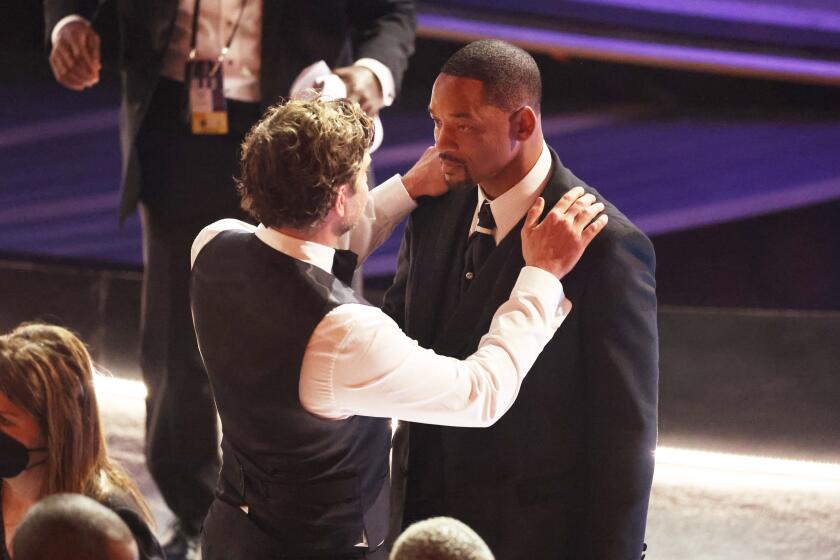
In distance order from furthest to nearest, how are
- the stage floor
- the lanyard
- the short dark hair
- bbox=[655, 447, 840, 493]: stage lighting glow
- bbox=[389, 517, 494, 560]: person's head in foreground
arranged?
bbox=[655, 447, 840, 493]: stage lighting glow, the stage floor, the lanyard, the short dark hair, bbox=[389, 517, 494, 560]: person's head in foreground

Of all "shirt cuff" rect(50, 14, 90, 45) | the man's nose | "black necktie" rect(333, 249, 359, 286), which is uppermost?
"shirt cuff" rect(50, 14, 90, 45)

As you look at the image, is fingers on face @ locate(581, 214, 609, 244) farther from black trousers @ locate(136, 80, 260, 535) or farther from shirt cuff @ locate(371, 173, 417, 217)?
black trousers @ locate(136, 80, 260, 535)

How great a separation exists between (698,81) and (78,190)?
4147mm

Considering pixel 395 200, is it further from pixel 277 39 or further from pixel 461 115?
pixel 277 39

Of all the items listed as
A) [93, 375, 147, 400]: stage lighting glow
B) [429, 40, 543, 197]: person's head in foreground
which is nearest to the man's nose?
[429, 40, 543, 197]: person's head in foreground

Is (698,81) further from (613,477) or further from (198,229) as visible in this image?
(613,477)

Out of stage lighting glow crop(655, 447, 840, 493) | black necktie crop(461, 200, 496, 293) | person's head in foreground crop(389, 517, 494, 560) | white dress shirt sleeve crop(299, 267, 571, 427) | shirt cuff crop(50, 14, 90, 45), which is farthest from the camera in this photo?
stage lighting glow crop(655, 447, 840, 493)

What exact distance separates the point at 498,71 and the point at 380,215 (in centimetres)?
51

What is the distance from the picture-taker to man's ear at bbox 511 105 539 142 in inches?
86.9

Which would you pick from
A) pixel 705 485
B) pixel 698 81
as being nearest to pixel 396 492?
pixel 705 485

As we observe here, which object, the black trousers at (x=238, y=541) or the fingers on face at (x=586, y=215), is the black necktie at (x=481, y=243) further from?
the black trousers at (x=238, y=541)

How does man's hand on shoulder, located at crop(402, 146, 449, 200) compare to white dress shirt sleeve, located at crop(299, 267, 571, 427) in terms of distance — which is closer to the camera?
white dress shirt sleeve, located at crop(299, 267, 571, 427)

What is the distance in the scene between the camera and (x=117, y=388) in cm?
439

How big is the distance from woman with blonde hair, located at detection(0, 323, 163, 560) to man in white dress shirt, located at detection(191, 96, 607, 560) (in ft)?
0.86
